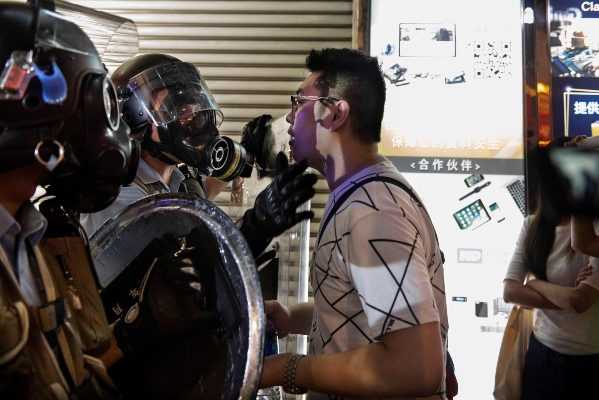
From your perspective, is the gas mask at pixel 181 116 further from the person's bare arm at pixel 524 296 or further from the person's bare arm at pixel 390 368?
the person's bare arm at pixel 524 296

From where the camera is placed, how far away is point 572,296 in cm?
302

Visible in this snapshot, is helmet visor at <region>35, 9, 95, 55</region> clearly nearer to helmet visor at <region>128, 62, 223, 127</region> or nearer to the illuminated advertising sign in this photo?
helmet visor at <region>128, 62, 223, 127</region>

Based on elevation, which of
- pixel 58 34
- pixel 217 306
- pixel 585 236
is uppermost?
pixel 58 34

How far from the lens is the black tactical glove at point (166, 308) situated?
1601 millimetres

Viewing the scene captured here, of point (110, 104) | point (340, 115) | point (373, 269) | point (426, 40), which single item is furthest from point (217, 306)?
point (426, 40)

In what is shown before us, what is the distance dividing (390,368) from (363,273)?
276 mm

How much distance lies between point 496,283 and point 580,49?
159cm

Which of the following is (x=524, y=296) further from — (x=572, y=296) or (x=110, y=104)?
(x=110, y=104)

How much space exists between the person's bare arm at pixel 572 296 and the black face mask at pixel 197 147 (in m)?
1.77

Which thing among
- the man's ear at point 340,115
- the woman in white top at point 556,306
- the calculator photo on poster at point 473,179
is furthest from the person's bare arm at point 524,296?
the man's ear at point 340,115

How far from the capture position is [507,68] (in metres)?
3.87

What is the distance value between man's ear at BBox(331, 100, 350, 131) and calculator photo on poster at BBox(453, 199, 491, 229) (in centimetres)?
192

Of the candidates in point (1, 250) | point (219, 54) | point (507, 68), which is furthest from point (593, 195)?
point (219, 54)

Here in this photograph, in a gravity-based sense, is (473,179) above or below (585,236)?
above
